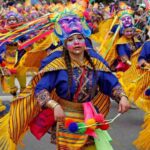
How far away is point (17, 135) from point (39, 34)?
1.00 m

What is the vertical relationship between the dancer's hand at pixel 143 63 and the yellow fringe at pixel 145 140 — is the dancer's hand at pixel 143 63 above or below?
above

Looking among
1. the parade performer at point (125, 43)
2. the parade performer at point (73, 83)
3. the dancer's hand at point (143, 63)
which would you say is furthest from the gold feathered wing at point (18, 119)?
the parade performer at point (125, 43)

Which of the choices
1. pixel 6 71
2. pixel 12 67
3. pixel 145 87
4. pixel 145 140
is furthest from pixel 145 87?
pixel 12 67

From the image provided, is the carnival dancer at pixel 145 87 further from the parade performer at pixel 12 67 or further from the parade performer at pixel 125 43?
the parade performer at pixel 12 67

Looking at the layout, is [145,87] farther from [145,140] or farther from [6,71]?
[6,71]

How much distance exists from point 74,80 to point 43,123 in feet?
1.65

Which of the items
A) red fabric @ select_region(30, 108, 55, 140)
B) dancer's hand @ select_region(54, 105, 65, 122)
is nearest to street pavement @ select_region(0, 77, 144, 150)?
red fabric @ select_region(30, 108, 55, 140)

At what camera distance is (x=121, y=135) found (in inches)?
260

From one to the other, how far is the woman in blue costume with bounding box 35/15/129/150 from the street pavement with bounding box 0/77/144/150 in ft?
6.59

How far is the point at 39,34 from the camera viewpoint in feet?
16.3

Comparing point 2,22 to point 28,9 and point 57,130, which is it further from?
point 57,130

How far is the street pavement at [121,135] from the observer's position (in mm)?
6121

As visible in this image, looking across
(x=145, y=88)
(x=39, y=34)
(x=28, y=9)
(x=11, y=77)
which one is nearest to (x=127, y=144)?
(x=145, y=88)

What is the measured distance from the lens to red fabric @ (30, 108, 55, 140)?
433 centimetres
